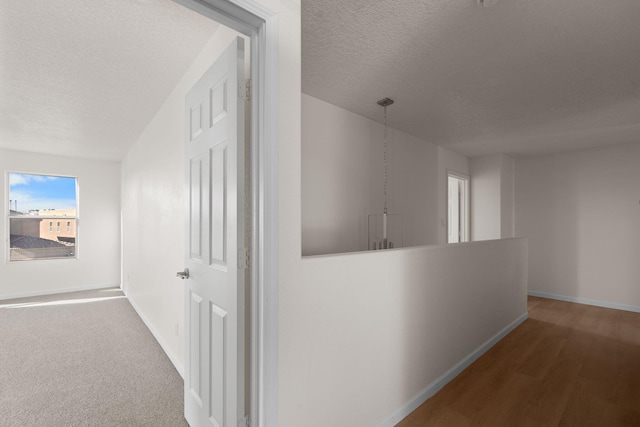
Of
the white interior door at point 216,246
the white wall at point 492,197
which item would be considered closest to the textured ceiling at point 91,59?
the white interior door at point 216,246

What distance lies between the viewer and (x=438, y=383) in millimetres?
2340

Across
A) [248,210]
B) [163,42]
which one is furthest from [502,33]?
[163,42]

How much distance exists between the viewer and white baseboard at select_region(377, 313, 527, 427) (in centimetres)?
196

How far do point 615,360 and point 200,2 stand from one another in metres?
4.21

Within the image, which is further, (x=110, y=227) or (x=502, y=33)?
(x=110, y=227)

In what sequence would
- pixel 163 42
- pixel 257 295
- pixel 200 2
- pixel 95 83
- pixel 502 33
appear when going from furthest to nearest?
1. pixel 95 83
2. pixel 163 42
3. pixel 502 33
4. pixel 257 295
5. pixel 200 2

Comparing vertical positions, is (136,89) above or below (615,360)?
above

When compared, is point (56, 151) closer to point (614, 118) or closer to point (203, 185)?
point (203, 185)

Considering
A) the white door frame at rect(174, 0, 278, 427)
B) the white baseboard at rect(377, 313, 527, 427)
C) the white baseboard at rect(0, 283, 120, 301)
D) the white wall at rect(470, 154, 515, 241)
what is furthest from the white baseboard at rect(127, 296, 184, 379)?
the white wall at rect(470, 154, 515, 241)

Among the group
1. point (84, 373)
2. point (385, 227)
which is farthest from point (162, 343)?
point (385, 227)

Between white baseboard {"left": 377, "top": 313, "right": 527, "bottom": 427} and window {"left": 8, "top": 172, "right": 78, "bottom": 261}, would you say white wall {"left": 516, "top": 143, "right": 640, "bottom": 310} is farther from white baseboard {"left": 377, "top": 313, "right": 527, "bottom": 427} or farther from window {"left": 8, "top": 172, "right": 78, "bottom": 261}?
window {"left": 8, "top": 172, "right": 78, "bottom": 261}

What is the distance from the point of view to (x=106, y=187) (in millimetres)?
6055

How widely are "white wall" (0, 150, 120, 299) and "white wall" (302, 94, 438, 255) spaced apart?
4976mm

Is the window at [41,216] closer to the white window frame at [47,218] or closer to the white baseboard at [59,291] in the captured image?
the white window frame at [47,218]
